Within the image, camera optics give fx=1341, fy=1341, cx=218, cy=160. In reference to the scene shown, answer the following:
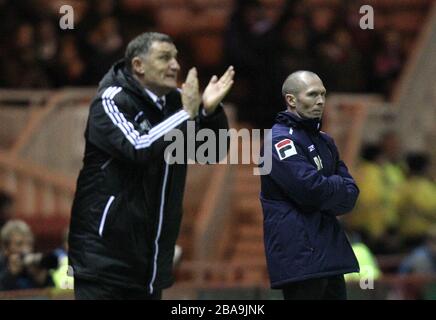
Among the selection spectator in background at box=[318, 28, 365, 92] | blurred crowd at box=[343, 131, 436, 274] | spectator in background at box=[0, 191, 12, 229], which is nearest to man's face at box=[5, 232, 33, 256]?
spectator in background at box=[0, 191, 12, 229]

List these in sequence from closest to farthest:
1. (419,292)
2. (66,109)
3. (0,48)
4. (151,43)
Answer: (151,43), (419,292), (66,109), (0,48)

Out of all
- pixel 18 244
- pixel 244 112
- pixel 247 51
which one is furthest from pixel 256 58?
pixel 18 244

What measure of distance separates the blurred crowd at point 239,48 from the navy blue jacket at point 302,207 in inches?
300

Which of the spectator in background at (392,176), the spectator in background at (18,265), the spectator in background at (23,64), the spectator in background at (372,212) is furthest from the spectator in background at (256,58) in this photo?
the spectator in background at (18,265)

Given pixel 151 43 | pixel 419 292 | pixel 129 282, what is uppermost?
pixel 151 43

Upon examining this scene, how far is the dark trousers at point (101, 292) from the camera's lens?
7.72 metres

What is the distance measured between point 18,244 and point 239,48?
6529mm

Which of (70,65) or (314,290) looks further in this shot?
(70,65)

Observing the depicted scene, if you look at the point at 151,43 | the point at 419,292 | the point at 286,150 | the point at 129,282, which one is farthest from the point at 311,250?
the point at 419,292

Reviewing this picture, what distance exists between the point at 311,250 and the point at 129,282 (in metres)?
1.09

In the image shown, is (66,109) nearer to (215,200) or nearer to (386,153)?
(215,200)

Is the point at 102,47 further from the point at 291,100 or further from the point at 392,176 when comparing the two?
the point at 291,100

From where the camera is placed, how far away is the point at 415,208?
50.8 feet

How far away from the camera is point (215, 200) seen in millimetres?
15180
